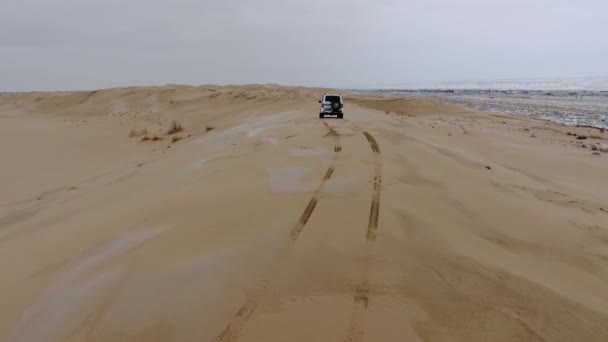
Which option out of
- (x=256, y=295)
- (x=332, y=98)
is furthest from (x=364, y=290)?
(x=332, y=98)

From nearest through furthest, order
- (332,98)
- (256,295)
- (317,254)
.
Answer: (256,295) → (317,254) → (332,98)

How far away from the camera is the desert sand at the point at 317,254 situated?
247cm

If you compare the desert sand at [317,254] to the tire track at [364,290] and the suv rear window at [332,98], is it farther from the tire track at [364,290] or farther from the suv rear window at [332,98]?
the suv rear window at [332,98]

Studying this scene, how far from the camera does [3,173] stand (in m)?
10.1

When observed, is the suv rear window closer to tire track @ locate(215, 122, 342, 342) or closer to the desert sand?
the desert sand

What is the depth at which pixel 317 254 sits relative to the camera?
3072 mm

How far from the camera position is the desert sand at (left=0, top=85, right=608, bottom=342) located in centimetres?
247

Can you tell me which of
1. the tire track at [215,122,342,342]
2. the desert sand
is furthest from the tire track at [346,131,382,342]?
the tire track at [215,122,342,342]

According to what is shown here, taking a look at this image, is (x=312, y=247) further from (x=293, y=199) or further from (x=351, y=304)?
(x=293, y=199)

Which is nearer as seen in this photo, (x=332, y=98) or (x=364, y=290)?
(x=364, y=290)

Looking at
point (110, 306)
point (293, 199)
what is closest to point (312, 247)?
point (293, 199)

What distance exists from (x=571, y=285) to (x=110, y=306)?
331 cm

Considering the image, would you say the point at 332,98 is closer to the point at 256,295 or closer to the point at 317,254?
the point at 317,254

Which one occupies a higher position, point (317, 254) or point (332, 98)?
point (332, 98)
